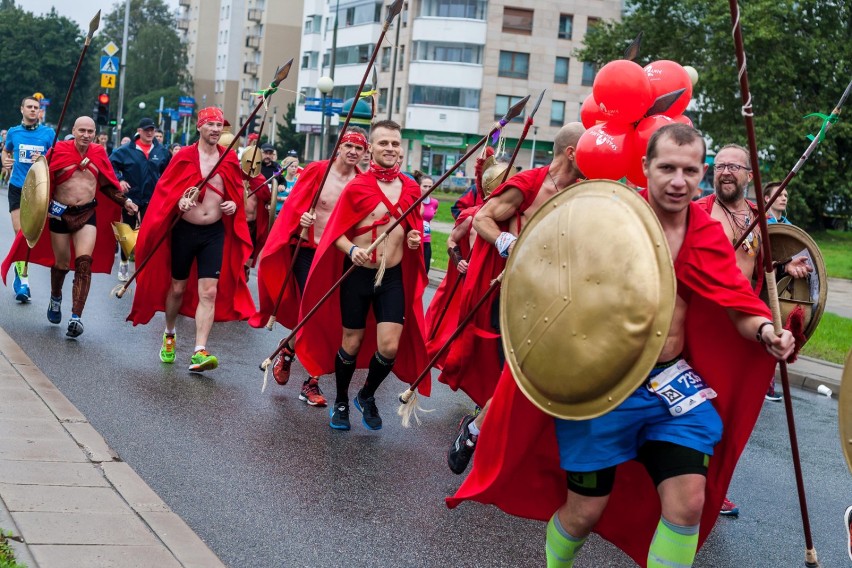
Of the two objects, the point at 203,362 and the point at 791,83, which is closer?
the point at 203,362

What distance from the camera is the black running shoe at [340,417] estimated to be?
25.2 ft

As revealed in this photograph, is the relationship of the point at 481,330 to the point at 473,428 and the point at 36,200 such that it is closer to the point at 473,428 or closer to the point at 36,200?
the point at 473,428

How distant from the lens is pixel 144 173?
16.5m

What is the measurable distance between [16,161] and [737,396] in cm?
999

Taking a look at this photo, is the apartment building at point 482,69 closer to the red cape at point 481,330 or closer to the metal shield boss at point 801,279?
the red cape at point 481,330

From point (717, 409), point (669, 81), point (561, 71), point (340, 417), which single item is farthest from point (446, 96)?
Answer: point (717, 409)

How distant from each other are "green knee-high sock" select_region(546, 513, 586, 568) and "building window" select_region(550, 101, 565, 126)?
6732 centimetres

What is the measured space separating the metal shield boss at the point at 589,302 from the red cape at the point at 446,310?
410cm

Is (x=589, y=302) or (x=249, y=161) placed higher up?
(x=249, y=161)

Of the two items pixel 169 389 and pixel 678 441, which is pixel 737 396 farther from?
pixel 169 389

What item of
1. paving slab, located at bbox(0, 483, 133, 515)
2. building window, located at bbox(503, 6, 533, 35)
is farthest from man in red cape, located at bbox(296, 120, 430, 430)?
building window, located at bbox(503, 6, 533, 35)

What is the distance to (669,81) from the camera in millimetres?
5961

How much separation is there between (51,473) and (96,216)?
6155 mm

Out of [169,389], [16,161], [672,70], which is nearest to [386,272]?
[169,389]
